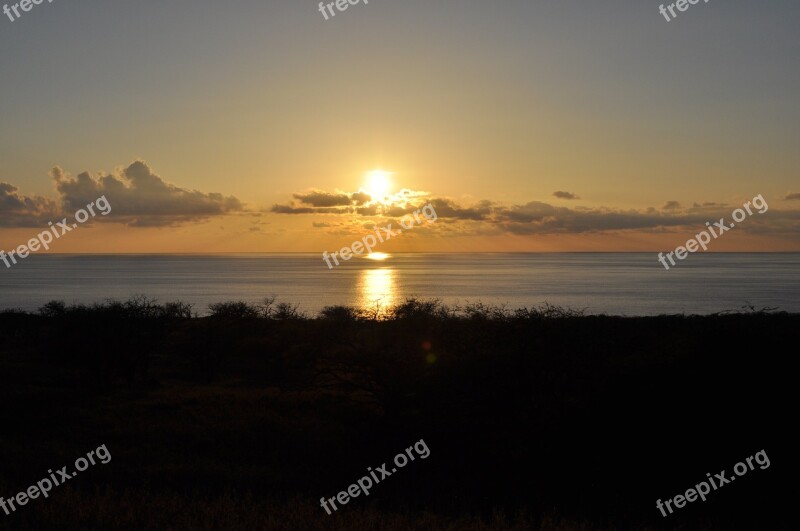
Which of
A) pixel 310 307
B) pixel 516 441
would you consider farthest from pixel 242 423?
pixel 310 307

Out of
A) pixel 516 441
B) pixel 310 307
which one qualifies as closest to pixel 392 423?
pixel 516 441

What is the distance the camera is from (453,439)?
18.6m

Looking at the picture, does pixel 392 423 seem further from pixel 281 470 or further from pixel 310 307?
pixel 310 307

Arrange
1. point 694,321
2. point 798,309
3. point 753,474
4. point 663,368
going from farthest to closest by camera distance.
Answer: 1. point 798,309
2. point 694,321
3. point 663,368
4. point 753,474

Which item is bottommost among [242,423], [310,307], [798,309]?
[798,309]

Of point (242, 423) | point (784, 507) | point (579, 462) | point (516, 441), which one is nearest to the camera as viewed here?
point (784, 507)

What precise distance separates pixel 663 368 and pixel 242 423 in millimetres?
12770

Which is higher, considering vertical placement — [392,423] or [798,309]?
[392,423]

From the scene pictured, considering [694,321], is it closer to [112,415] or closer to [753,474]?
[753,474]

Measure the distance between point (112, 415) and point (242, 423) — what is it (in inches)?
189

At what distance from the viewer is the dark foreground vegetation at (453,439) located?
11852 millimetres

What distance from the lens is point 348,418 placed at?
22.3m

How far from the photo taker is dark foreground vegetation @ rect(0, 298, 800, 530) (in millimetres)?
11852

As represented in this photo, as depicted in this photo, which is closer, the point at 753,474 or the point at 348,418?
the point at 753,474
